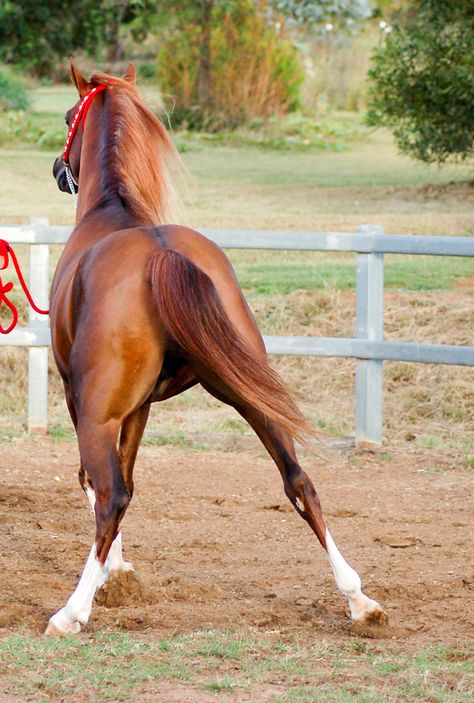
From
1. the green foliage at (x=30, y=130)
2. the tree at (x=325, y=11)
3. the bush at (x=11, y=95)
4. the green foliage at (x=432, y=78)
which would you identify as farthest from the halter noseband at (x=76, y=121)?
the tree at (x=325, y=11)

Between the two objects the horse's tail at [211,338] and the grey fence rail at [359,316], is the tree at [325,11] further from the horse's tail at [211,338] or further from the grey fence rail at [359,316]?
the horse's tail at [211,338]

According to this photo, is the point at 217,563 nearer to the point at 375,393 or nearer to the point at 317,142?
the point at 375,393

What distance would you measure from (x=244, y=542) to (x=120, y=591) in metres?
1.05

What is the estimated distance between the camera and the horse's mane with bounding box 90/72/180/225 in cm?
470

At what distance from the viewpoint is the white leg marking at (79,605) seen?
3961 millimetres

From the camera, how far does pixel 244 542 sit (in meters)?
5.37

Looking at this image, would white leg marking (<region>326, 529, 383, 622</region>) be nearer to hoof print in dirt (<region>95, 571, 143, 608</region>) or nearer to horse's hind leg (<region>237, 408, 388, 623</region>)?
horse's hind leg (<region>237, 408, 388, 623</region>)

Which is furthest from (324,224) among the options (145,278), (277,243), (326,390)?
(145,278)

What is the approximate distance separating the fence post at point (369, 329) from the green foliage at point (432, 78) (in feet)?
27.5

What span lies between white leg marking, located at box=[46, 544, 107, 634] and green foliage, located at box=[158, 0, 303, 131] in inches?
871

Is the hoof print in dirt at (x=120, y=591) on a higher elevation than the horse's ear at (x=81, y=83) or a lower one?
lower

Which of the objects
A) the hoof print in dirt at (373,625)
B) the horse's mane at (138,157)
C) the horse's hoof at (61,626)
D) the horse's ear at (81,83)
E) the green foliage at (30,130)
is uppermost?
the horse's ear at (81,83)

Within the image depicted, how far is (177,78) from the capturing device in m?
26.0

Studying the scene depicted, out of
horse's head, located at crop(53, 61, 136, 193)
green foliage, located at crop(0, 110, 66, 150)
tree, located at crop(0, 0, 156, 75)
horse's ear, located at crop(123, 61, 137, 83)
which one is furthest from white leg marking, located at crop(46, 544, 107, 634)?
tree, located at crop(0, 0, 156, 75)
